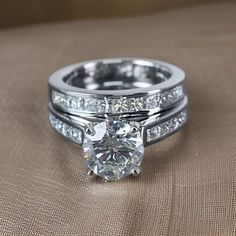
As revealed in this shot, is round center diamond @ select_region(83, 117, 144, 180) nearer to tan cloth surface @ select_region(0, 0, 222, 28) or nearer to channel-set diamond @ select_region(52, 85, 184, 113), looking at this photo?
channel-set diamond @ select_region(52, 85, 184, 113)

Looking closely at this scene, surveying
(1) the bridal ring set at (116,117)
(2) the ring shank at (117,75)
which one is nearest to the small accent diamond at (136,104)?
(1) the bridal ring set at (116,117)

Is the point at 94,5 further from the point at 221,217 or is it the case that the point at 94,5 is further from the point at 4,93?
the point at 221,217

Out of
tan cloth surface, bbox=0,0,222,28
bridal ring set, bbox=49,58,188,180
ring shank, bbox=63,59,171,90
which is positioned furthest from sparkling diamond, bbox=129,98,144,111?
tan cloth surface, bbox=0,0,222,28

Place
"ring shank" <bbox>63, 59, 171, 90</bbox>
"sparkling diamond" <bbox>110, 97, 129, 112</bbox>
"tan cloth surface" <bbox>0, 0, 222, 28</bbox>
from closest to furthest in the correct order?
"sparkling diamond" <bbox>110, 97, 129, 112</bbox> < "ring shank" <bbox>63, 59, 171, 90</bbox> < "tan cloth surface" <bbox>0, 0, 222, 28</bbox>

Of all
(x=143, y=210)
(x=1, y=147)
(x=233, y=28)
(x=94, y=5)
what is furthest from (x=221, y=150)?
(x=94, y=5)

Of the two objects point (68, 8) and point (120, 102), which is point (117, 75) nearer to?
→ point (120, 102)

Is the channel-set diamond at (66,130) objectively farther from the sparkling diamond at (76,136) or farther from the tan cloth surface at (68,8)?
the tan cloth surface at (68,8)

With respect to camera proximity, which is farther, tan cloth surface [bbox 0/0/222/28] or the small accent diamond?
tan cloth surface [bbox 0/0/222/28]

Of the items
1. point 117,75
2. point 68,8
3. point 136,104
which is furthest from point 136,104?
point 68,8
